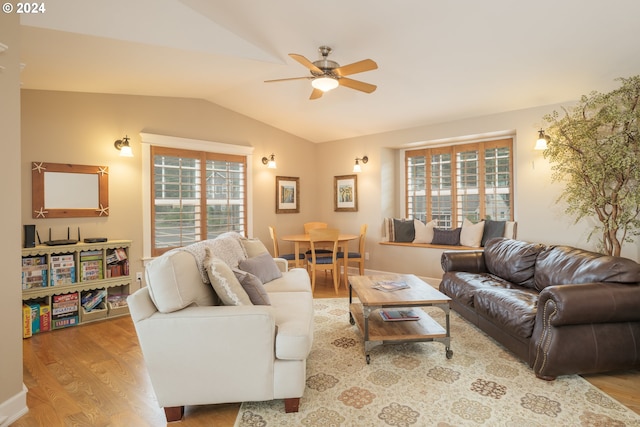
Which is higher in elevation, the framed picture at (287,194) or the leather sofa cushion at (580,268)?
the framed picture at (287,194)

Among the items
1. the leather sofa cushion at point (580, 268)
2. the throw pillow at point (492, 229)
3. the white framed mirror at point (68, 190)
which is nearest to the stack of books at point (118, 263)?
the white framed mirror at point (68, 190)

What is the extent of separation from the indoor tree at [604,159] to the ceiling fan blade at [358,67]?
2302 millimetres

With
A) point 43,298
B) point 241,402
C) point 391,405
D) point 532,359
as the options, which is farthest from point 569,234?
point 43,298

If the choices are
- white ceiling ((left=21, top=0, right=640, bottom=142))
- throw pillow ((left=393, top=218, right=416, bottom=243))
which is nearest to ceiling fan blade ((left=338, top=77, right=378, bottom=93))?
white ceiling ((left=21, top=0, right=640, bottom=142))

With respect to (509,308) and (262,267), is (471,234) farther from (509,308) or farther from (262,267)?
(262,267)

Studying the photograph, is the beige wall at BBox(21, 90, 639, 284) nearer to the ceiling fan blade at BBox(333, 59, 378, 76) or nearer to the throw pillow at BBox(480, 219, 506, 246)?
the throw pillow at BBox(480, 219, 506, 246)

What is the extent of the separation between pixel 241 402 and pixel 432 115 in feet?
14.0

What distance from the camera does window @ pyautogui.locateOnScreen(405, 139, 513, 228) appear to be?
4.98m

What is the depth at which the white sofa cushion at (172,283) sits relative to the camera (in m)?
2.00

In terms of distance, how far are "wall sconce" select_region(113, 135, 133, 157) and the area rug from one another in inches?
126

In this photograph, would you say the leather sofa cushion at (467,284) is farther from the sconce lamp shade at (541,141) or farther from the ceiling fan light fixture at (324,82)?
the ceiling fan light fixture at (324,82)

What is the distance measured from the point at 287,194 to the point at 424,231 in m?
2.44

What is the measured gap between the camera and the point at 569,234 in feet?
13.2

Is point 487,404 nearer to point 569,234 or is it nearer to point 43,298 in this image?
point 569,234
